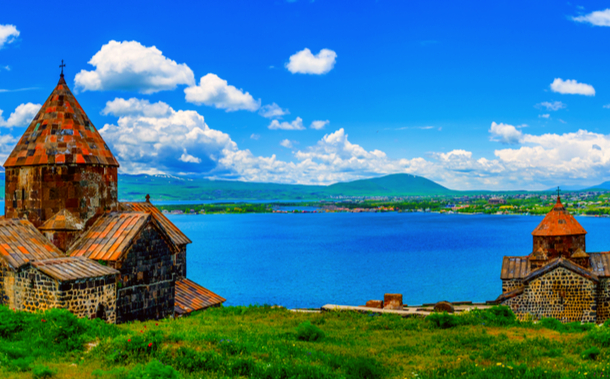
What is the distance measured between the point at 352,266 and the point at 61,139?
50.9 meters

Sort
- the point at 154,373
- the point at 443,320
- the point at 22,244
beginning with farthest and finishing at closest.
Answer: the point at 443,320 → the point at 22,244 → the point at 154,373

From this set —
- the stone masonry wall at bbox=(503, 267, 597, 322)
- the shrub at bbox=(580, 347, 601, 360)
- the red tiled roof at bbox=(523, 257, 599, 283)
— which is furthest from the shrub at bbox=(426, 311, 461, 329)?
the red tiled roof at bbox=(523, 257, 599, 283)

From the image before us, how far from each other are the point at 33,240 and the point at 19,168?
2750 millimetres

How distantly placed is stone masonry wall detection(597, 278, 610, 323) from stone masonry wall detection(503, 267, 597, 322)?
0.99 ft

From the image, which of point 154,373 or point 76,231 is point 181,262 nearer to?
point 76,231

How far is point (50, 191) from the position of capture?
1543 cm

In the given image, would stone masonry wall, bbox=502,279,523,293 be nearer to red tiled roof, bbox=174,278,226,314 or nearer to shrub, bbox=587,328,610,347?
shrub, bbox=587,328,610,347

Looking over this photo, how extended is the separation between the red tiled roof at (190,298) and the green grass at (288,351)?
357 cm

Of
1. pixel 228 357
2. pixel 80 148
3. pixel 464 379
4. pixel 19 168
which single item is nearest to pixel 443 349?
pixel 464 379

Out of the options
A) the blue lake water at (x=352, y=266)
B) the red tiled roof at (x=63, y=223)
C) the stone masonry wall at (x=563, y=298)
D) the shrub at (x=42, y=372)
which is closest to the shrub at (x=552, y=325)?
the stone masonry wall at (x=563, y=298)

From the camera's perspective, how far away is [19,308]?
1337cm

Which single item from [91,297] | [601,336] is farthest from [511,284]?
[91,297]

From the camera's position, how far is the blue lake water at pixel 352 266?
151ft

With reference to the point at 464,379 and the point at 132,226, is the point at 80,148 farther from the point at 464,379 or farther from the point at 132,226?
the point at 464,379
